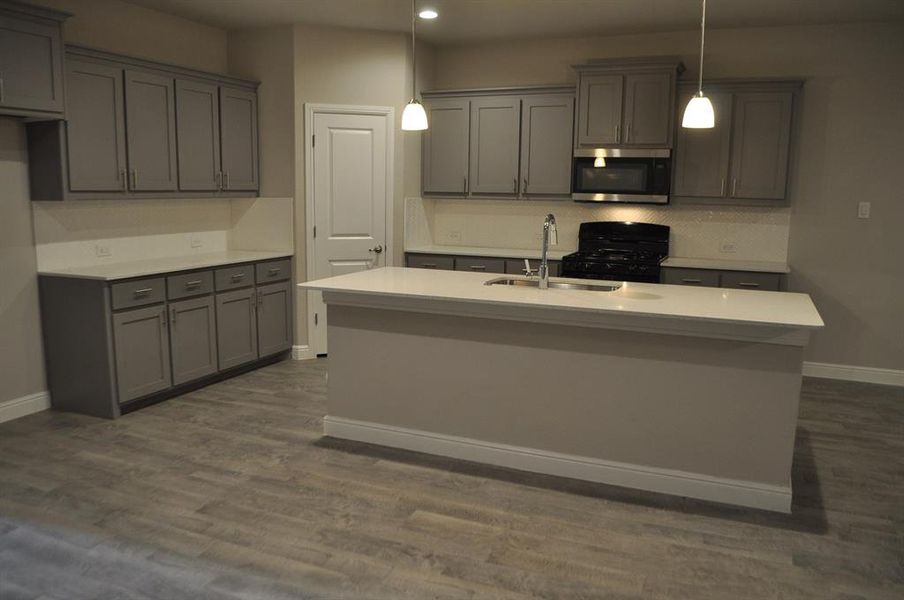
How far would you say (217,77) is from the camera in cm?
532

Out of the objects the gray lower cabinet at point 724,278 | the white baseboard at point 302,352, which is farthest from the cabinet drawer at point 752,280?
the white baseboard at point 302,352

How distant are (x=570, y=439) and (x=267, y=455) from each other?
1.63 m

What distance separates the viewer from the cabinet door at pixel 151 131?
4.64 meters

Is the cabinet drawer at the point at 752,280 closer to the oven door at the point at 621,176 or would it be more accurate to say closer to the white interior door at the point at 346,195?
the oven door at the point at 621,176

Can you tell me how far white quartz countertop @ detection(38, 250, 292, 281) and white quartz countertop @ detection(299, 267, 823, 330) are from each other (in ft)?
4.42

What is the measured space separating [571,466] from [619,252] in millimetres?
2714

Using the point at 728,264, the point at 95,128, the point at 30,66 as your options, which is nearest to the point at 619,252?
the point at 728,264

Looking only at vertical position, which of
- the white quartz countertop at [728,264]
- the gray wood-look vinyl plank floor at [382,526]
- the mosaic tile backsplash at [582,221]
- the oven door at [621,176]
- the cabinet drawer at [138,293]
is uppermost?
the oven door at [621,176]

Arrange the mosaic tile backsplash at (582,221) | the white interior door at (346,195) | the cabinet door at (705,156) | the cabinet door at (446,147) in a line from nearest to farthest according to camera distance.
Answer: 1. the cabinet door at (705,156)
2. the mosaic tile backsplash at (582,221)
3. the white interior door at (346,195)
4. the cabinet door at (446,147)

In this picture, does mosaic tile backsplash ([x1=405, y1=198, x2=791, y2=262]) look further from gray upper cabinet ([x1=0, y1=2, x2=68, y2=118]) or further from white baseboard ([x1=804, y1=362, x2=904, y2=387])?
gray upper cabinet ([x1=0, y1=2, x2=68, y2=118])

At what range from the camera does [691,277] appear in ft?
17.4

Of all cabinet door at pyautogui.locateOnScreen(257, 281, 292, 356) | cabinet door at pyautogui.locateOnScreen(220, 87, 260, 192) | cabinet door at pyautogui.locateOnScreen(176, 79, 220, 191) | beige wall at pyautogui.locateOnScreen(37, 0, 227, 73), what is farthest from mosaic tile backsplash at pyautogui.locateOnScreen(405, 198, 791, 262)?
beige wall at pyautogui.locateOnScreen(37, 0, 227, 73)

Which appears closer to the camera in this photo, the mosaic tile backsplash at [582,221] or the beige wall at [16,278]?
the beige wall at [16,278]

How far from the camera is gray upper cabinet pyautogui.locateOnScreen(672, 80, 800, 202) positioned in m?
5.23
